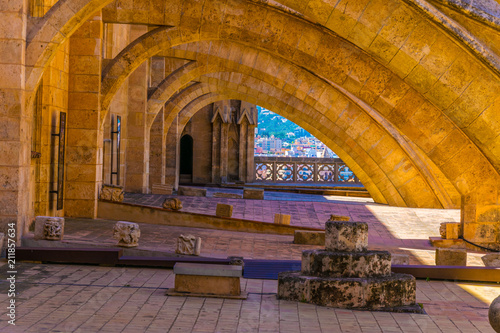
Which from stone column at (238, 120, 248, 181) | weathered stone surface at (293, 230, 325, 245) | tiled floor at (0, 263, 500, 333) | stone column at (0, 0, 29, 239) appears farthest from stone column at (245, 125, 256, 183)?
tiled floor at (0, 263, 500, 333)

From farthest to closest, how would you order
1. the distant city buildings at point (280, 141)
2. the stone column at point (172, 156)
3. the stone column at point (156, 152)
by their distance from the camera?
the distant city buildings at point (280, 141) → the stone column at point (172, 156) → the stone column at point (156, 152)

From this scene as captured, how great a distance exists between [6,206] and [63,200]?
12.2 feet

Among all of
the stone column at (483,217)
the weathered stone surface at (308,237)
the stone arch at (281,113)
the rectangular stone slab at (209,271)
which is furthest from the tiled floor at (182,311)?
the stone arch at (281,113)

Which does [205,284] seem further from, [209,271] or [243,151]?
[243,151]

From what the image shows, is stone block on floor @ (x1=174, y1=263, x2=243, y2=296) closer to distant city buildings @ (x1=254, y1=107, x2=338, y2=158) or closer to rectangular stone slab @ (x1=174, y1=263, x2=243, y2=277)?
rectangular stone slab @ (x1=174, y1=263, x2=243, y2=277)

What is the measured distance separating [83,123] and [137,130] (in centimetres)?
580

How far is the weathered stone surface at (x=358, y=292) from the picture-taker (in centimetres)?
606

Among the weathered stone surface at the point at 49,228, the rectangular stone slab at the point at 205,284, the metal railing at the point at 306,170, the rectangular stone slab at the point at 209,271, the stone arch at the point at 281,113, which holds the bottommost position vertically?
the rectangular stone slab at the point at 205,284

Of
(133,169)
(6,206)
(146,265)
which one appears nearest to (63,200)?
(6,206)

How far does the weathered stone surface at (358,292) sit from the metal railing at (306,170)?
2152cm

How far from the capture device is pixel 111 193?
12.6 meters

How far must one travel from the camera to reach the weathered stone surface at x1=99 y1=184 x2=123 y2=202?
1248cm

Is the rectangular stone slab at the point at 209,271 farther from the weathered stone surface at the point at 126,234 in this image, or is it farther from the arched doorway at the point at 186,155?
the arched doorway at the point at 186,155

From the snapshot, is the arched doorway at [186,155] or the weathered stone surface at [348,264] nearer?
the weathered stone surface at [348,264]
